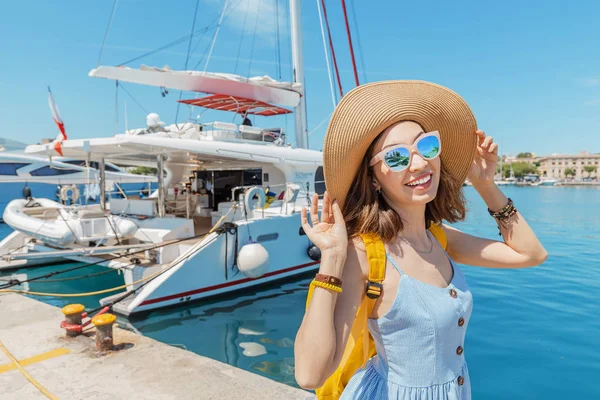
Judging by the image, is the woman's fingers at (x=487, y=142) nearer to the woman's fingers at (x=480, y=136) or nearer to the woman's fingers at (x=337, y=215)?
the woman's fingers at (x=480, y=136)

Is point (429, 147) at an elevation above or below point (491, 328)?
above

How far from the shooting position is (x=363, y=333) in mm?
1391

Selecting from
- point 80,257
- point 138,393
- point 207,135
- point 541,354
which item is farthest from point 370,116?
point 80,257

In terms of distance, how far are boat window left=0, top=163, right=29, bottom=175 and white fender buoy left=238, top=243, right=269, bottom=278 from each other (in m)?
20.5

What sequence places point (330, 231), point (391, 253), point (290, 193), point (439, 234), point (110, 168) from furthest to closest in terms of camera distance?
point (110, 168), point (290, 193), point (439, 234), point (391, 253), point (330, 231)

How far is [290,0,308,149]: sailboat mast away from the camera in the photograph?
11.1 m

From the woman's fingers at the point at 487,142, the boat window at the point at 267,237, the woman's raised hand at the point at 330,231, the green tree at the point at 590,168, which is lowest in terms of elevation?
the boat window at the point at 267,237

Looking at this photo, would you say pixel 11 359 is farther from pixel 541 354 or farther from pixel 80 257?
pixel 541 354

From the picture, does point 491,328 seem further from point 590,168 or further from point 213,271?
point 590,168

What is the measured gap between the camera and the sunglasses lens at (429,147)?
1.42m

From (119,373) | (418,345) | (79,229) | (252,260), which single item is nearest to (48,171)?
(79,229)

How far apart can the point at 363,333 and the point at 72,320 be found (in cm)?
400

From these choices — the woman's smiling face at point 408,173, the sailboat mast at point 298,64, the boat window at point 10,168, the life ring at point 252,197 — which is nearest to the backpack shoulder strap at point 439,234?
the woman's smiling face at point 408,173

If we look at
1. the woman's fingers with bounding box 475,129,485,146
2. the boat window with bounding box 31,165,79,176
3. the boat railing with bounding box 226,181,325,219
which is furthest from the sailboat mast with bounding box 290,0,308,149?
the boat window with bounding box 31,165,79,176
